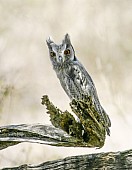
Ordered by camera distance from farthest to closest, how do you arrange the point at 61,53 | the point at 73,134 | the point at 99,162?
the point at 61,53 → the point at 73,134 → the point at 99,162

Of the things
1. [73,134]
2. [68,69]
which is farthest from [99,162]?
[68,69]

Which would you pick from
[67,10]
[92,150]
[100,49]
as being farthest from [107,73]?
[92,150]

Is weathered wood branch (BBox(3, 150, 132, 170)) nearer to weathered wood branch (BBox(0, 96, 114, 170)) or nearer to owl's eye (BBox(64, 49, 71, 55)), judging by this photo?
weathered wood branch (BBox(0, 96, 114, 170))

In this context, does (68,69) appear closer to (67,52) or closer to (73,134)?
(67,52)

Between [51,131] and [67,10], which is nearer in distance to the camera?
[51,131]

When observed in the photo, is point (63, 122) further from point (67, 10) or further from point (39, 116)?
point (67, 10)

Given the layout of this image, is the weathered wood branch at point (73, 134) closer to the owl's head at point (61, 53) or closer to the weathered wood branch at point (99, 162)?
the weathered wood branch at point (99, 162)

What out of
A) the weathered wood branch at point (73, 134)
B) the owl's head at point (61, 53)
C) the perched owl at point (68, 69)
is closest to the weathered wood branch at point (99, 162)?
the weathered wood branch at point (73, 134)
